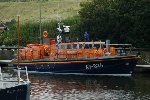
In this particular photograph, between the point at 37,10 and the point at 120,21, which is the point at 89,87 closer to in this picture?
the point at 120,21

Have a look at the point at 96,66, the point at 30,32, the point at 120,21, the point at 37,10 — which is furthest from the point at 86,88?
the point at 37,10

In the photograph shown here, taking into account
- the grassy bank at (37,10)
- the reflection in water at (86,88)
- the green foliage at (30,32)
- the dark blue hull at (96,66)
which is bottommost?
the reflection in water at (86,88)

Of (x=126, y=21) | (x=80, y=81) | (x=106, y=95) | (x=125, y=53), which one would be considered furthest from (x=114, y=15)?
(x=106, y=95)

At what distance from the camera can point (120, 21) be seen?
221 feet

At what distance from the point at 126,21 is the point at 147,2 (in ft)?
11.1

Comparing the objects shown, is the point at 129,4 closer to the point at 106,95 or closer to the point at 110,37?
the point at 110,37

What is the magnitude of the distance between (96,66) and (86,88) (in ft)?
36.4

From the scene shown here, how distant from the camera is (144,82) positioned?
5178 centimetres

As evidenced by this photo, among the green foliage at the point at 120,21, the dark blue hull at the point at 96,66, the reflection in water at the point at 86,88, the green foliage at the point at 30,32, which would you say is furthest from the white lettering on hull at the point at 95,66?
the green foliage at the point at 30,32

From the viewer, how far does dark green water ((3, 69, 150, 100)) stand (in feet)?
141

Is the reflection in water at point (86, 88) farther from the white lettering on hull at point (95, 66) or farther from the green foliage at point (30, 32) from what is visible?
the green foliage at point (30, 32)

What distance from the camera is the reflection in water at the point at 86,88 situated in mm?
42984

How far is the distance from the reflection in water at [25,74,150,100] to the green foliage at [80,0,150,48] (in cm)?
1026

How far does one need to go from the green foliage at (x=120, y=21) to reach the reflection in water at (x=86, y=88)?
10256 millimetres
